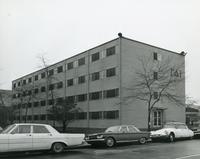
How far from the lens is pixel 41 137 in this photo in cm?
1501

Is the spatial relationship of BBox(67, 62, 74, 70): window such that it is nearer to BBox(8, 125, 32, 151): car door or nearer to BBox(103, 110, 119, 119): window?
BBox(103, 110, 119, 119): window

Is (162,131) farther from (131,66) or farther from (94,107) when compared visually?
(94,107)

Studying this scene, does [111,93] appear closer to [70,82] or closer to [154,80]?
[154,80]

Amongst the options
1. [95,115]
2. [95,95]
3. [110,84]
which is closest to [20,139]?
[110,84]

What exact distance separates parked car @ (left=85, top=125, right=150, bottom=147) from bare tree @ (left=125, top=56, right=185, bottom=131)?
49.4 feet

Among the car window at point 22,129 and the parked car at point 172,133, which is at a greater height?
the car window at point 22,129

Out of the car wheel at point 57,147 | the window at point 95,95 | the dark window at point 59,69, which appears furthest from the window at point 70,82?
the car wheel at point 57,147

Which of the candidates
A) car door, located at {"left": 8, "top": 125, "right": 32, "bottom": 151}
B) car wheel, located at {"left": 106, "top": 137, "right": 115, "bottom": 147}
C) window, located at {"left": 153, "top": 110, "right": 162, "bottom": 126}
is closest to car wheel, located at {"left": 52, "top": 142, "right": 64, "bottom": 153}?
car door, located at {"left": 8, "top": 125, "right": 32, "bottom": 151}

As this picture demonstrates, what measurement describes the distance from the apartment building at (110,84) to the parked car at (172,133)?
12.4 metres

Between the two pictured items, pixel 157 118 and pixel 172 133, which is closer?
pixel 172 133

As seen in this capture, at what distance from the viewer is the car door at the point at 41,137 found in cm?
1483

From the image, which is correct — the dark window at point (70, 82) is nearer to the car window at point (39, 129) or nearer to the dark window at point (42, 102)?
the dark window at point (42, 102)

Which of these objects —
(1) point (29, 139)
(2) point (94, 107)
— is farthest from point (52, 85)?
(1) point (29, 139)

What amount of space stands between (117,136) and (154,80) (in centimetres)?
1764
